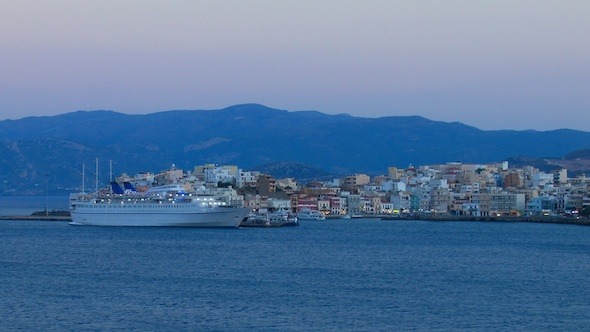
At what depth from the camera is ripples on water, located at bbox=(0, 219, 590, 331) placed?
838 inches

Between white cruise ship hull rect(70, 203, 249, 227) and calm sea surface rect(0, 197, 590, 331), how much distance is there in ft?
25.1

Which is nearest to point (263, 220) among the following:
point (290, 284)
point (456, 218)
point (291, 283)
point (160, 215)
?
point (160, 215)

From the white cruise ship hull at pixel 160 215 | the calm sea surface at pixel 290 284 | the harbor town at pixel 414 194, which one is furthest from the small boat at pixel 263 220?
the calm sea surface at pixel 290 284

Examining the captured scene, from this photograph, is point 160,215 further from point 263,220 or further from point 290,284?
point 290,284

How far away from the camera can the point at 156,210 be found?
2111 inches

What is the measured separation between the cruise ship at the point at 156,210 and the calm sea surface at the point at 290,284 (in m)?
7.75

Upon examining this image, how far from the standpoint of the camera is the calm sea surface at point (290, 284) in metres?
21.3

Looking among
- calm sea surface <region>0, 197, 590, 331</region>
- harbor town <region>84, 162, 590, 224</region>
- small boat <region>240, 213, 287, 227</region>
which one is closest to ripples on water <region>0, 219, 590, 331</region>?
calm sea surface <region>0, 197, 590, 331</region>

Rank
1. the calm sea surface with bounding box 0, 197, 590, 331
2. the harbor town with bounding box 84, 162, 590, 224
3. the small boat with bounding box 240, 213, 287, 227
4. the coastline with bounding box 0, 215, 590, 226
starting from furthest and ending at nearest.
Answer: the harbor town with bounding box 84, 162, 590, 224, the coastline with bounding box 0, 215, 590, 226, the small boat with bounding box 240, 213, 287, 227, the calm sea surface with bounding box 0, 197, 590, 331

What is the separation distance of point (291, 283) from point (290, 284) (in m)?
0.20

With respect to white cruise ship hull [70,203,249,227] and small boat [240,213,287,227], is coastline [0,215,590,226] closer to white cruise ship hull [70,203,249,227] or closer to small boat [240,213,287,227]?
white cruise ship hull [70,203,249,227]

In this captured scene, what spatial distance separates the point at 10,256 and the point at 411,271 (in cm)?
1159

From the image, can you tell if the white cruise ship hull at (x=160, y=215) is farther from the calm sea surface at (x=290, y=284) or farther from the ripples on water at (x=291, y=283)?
the ripples on water at (x=291, y=283)

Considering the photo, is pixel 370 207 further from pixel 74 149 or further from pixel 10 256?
pixel 74 149
